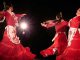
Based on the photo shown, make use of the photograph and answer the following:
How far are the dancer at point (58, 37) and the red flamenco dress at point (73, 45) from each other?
7 cm

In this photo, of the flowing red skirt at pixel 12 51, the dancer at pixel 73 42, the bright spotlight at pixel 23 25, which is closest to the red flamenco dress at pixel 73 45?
the dancer at pixel 73 42

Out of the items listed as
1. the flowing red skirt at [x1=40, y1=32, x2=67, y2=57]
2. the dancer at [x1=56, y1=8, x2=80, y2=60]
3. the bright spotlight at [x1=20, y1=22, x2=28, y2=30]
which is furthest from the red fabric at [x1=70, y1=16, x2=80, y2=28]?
the bright spotlight at [x1=20, y1=22, x2=28, y2=30]

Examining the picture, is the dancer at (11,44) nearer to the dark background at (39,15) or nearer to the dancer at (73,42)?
the dark background at (39,15)

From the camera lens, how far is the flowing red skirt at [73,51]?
2686 mm

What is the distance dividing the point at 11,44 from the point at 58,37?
0.65 meters

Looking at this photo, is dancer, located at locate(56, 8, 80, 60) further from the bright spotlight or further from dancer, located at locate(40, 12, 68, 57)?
the bright spotlight

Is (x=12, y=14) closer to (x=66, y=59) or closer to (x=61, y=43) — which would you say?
(x=61, y=43)

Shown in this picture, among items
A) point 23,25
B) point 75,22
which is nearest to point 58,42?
point 75,22

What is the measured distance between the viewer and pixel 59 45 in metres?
2.76

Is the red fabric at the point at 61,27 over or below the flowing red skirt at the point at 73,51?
over

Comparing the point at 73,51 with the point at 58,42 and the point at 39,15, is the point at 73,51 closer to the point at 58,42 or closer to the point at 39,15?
the point at 58,42

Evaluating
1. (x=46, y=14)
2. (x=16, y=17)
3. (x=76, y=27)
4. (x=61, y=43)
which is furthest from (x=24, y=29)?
(x=76, y=27)

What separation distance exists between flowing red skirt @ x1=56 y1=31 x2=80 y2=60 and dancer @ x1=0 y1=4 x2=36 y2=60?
41 cm

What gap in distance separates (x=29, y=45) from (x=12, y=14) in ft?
1.61
